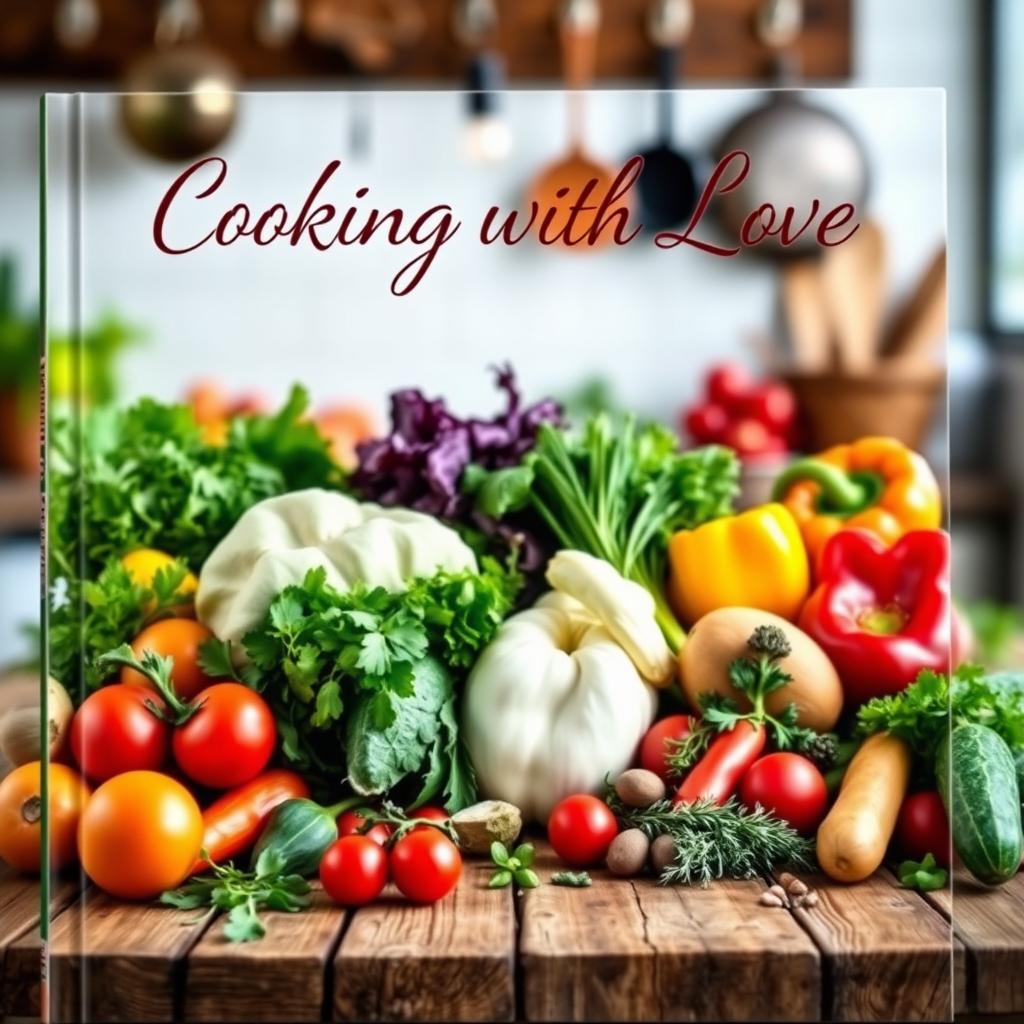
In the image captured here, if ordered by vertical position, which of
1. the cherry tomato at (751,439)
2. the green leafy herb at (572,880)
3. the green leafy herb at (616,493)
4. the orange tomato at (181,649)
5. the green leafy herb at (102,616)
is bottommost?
the green leafy herb at (572,880)

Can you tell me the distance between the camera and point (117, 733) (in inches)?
32.4

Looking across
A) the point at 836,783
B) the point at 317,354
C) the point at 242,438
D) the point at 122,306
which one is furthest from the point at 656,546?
the point at 122,306

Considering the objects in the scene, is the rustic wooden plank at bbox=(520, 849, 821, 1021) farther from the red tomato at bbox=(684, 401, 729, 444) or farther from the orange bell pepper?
the red tomato at bbox=(684, 401, 729, 444)

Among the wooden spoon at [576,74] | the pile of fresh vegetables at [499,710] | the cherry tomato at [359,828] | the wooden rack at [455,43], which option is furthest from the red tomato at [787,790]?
the wooden rack at [455,43]

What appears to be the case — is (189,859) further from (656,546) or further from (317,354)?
(317,354)

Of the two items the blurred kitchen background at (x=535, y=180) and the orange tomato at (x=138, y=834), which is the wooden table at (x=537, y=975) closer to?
the orange tomato at (x=138, y=834)

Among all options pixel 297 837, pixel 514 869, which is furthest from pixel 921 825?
pixel 297 837

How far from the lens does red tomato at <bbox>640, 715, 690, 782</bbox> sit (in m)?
0.91

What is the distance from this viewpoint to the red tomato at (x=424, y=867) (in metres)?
0.82

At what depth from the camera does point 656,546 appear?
1.07 m

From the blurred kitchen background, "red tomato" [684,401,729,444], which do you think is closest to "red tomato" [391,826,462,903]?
"red tomato" [684,401,729,444]

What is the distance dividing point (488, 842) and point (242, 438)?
48cm

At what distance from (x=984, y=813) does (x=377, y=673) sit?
0.38m

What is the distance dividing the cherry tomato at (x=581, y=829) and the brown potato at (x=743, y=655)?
0.11m
